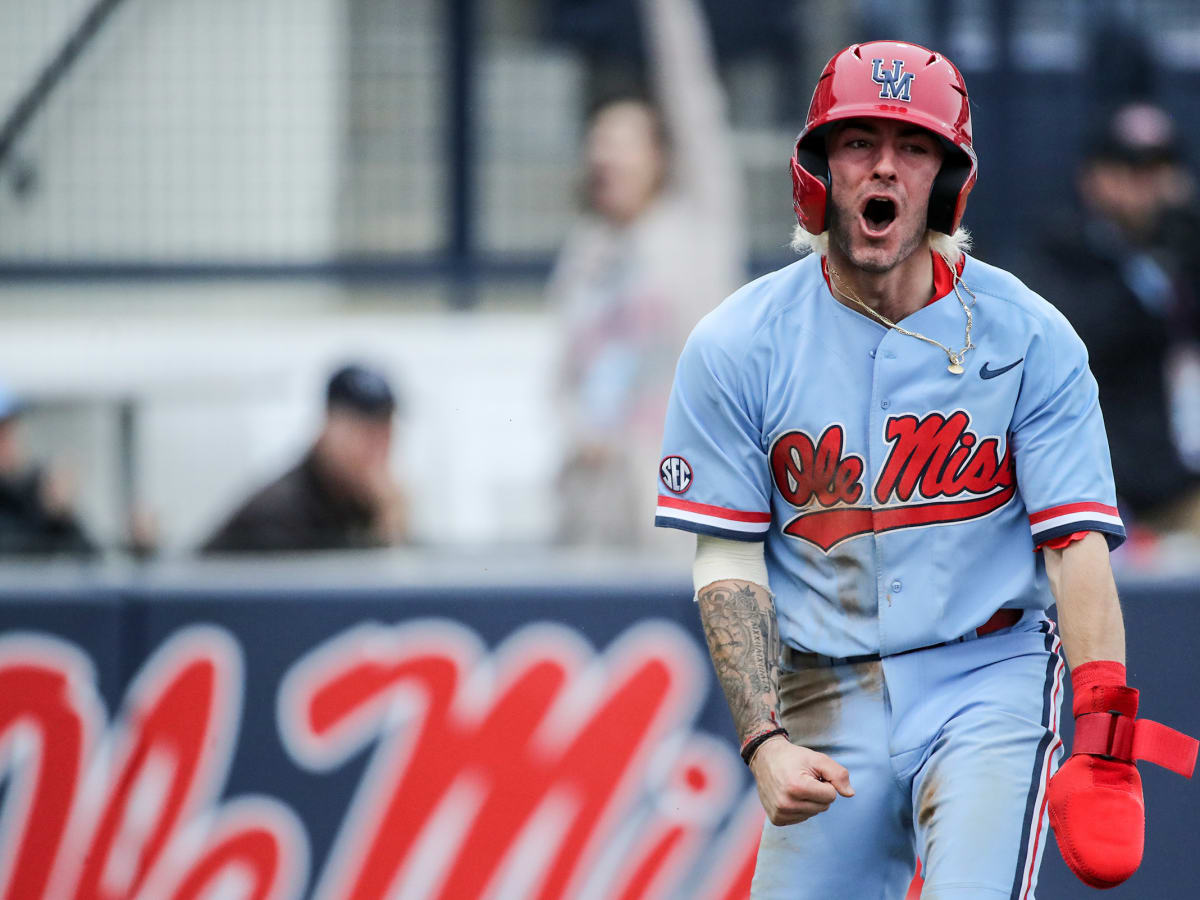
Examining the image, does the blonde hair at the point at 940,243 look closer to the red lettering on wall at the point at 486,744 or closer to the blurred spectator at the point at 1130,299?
the red lettering on wall at the point at 486,744

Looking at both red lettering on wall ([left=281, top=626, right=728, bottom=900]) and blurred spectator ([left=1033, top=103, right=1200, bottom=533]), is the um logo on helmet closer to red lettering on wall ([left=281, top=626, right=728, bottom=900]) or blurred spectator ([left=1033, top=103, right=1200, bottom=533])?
red lettering on wall ([left=281, top=626, right=728, bottom=900])

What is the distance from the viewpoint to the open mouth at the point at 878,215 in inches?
114

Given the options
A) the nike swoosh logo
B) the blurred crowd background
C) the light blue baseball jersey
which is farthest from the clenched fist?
the blurred crowd background

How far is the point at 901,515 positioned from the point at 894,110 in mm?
709

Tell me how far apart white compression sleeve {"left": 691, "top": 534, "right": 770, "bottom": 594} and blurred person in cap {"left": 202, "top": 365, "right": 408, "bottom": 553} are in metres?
2.62

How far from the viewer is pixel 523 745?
502 cm

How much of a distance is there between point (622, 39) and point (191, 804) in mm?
4667

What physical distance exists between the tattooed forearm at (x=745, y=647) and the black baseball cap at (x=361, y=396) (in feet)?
9.87

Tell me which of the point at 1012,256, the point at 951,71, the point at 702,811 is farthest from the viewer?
the point at 1012,256

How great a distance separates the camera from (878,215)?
295cm

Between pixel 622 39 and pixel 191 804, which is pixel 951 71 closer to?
pixel 191 804

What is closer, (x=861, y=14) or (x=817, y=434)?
(x=817, y=434)

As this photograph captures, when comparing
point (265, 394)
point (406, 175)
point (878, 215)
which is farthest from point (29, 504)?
point (878, 215)

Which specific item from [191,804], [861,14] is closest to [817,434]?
[191,804]
